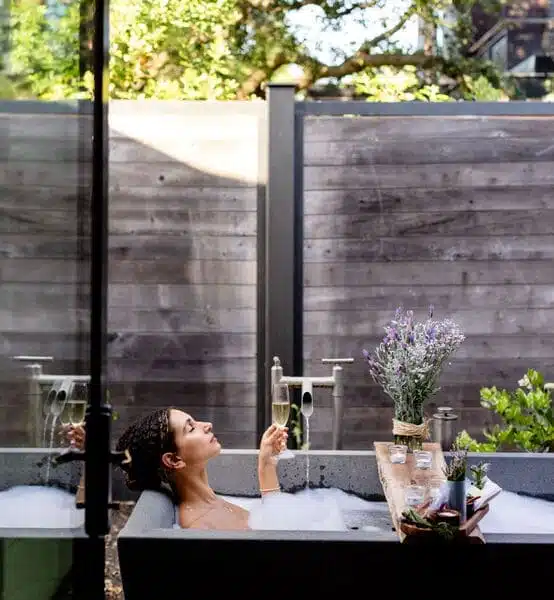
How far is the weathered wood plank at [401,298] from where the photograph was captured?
355cm

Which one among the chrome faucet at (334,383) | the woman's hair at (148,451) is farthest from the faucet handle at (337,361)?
the woman's hair at (148,451)

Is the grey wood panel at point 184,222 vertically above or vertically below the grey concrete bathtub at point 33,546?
above

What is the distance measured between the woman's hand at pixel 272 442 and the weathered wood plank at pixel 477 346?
32.8 inches

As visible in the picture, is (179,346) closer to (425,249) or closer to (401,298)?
(401,298)

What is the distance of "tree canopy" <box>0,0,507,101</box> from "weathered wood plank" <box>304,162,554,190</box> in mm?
1505

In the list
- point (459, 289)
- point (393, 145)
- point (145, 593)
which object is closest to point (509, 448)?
point (459, 289)

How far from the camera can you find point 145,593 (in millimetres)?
2059

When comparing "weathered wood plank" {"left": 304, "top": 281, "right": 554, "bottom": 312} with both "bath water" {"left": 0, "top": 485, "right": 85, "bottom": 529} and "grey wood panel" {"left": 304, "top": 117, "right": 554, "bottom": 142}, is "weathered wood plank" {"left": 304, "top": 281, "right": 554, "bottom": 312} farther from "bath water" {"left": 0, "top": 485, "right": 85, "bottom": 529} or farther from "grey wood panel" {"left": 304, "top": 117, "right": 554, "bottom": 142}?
"bath water" {"left": 0, "top": 485, "right": 85, "bottom": 529}

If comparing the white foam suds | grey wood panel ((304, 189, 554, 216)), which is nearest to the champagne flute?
the white foam suds

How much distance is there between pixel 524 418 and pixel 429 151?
3.37 feet

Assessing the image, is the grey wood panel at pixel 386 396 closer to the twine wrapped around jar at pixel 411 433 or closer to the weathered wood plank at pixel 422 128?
the twine wrapped around jar at pixel 411 433

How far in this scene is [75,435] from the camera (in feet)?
4.68

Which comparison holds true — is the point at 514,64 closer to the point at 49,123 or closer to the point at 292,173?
the point at 292,173

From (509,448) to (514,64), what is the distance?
2216 mm
